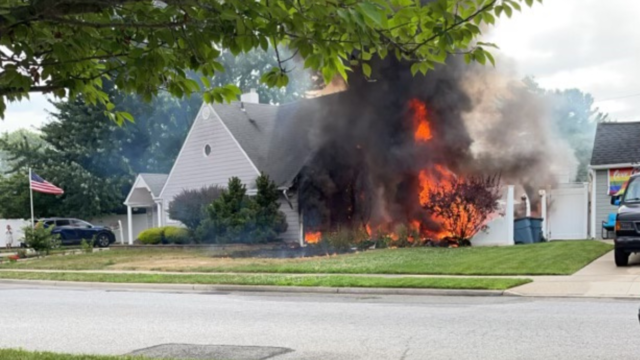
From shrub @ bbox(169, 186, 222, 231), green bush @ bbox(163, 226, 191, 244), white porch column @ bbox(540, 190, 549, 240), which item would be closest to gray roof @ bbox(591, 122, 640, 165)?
white porch column @ bbox(540, 190, 549, 240)

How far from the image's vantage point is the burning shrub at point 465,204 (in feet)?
65.9

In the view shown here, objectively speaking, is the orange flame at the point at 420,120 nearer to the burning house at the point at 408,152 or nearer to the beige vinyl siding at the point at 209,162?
the burning house at the point at 408,152

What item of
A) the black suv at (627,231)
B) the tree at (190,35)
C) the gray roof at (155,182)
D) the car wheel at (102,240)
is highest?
the tree at (190,35)

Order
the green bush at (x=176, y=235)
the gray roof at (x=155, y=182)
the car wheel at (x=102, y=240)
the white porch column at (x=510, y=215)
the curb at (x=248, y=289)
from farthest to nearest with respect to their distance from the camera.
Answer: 1. the car wheel at (x=102, y=240)
2. the gray roof at (x=155, y=182)
3. the green bush at (x=176, y=235)
4. the white porch column at (x=510, y=215)
5. the curb at (x=248, y=289)

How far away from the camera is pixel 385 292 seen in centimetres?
1155

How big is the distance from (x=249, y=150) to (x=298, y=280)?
14933mm

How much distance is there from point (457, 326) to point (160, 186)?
2722cm

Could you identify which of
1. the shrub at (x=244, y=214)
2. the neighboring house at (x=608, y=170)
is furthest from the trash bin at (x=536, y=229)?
the shrub at (x=244, y=214)

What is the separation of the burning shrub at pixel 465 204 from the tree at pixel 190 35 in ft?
53.0

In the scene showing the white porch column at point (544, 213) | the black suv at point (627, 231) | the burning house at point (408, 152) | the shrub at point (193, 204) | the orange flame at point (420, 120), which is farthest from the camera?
the shrub at point (193, 204)

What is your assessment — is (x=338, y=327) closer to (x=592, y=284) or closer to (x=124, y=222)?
(x=592, y=284)

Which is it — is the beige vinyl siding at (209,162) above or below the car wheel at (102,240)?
above

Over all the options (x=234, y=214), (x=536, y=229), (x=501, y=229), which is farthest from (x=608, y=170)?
(x=234, y=214)

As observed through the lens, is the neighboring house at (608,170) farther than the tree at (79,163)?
No
